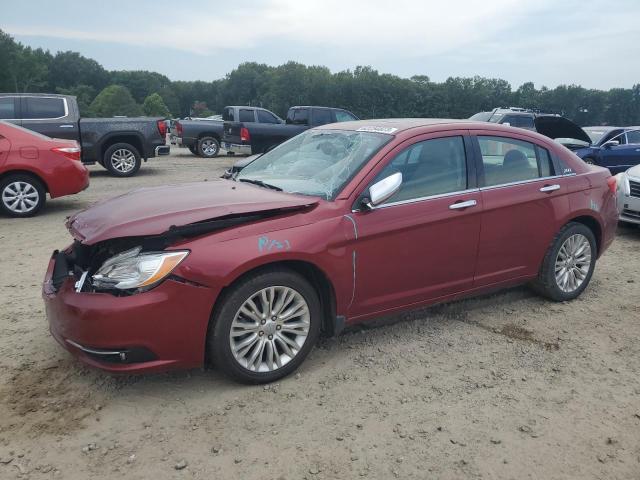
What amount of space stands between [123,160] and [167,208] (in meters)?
10.4

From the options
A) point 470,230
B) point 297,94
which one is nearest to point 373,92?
point 297,94

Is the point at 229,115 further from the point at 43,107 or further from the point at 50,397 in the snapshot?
the point at 50,397

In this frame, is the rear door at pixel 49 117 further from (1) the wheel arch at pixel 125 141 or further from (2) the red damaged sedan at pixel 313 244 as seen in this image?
(2) the red damaged sedan at pixel 313 244

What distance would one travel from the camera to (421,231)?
13.0 ft

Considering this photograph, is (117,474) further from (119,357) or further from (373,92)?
(373,92)

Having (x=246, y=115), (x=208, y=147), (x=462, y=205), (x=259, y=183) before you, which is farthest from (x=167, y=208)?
(x=208, y=147)

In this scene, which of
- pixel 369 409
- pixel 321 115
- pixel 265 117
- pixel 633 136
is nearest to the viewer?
pixel 369 409

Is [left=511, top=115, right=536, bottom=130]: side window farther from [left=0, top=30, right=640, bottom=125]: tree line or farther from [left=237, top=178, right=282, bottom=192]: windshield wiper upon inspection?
[left=0, top=30, right=640, bottom=125]: tree line

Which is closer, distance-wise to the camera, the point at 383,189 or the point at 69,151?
the point at 383,189

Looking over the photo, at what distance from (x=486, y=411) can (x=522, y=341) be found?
116 cm

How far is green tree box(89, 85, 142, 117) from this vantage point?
94812 millimetres

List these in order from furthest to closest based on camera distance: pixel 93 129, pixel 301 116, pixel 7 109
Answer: pixel 301 116 < pixel 93 129 < pixel 7 109

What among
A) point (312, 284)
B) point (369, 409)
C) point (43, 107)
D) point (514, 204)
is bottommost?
point (369, 409)

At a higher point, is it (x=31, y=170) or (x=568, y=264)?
(x=31, y=170)
